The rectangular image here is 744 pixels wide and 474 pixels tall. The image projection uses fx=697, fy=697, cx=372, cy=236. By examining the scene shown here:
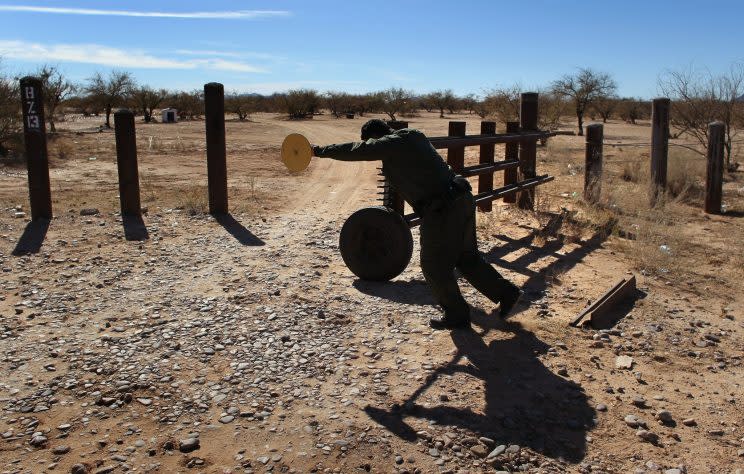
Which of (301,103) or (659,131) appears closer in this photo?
(659,131)

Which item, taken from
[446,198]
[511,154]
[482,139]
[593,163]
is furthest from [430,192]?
[593,163]

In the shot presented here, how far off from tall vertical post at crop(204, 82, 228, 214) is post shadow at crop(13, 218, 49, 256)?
2.23 metres

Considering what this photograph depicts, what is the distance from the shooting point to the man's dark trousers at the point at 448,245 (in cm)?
512

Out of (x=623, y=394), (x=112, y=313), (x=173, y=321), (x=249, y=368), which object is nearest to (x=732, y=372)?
(x=623, y=394)

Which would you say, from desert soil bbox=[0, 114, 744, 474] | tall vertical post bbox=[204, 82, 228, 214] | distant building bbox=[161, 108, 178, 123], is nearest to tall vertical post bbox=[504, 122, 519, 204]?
desert soil bbox=[0, 114, 744, 474]

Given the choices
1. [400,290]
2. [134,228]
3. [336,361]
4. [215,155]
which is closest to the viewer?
[336,361]

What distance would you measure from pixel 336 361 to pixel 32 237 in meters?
5.22

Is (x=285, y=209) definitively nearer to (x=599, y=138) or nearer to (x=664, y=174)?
(x=599, y=138)

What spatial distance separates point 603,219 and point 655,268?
2.30 m

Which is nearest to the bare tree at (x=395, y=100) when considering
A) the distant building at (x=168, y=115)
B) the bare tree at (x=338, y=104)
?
the bare tree at (x=338, y=104)

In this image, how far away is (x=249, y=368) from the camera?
4715 mm

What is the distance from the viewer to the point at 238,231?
354 inches

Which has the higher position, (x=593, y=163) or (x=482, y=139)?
(x=482, y=139)

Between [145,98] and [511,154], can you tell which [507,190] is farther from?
[145,98]
